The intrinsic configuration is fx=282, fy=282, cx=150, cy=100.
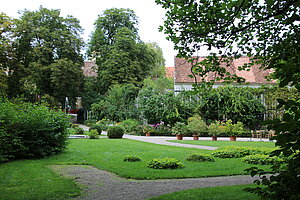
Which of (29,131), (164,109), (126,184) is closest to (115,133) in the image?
(164,109)

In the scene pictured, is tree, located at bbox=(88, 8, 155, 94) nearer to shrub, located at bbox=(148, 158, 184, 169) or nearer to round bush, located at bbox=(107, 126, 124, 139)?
round bush, located at bbox=(107, 126, 124, 139)

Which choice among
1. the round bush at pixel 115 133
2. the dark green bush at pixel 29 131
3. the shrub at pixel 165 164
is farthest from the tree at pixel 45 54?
the shrub at pixel 165 164

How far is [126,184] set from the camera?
566 cm

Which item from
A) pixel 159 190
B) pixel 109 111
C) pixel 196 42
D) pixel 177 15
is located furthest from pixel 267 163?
pixel 109 111

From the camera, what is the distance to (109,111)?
91.8 ft

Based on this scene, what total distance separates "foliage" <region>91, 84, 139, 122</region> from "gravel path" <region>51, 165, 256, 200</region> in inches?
786

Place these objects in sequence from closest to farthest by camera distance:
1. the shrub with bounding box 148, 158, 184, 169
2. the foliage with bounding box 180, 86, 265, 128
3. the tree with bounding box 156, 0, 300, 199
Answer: the tree with bounding box 156, 0, 300, 199, the shrub with bounding box 148, 158, 184, 169, the foliage with bounding box 180, 86, 265, 128

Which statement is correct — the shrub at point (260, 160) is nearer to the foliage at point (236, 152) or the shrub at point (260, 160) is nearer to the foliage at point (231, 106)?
the foliage at point (236, 152)

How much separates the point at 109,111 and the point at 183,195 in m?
23.7

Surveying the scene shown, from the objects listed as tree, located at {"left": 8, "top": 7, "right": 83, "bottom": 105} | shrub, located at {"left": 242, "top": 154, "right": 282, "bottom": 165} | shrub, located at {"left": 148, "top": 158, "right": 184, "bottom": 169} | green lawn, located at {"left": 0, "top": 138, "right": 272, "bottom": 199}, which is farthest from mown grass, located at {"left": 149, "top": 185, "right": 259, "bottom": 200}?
tree, located at {"left": 8, "top": 7, "right": 83, "bottom": 105}

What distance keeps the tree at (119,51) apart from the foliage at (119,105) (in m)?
2.79

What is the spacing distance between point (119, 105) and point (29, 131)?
62.9 feet

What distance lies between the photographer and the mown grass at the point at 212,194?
4.56 meters

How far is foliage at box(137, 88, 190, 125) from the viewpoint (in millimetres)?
22828
